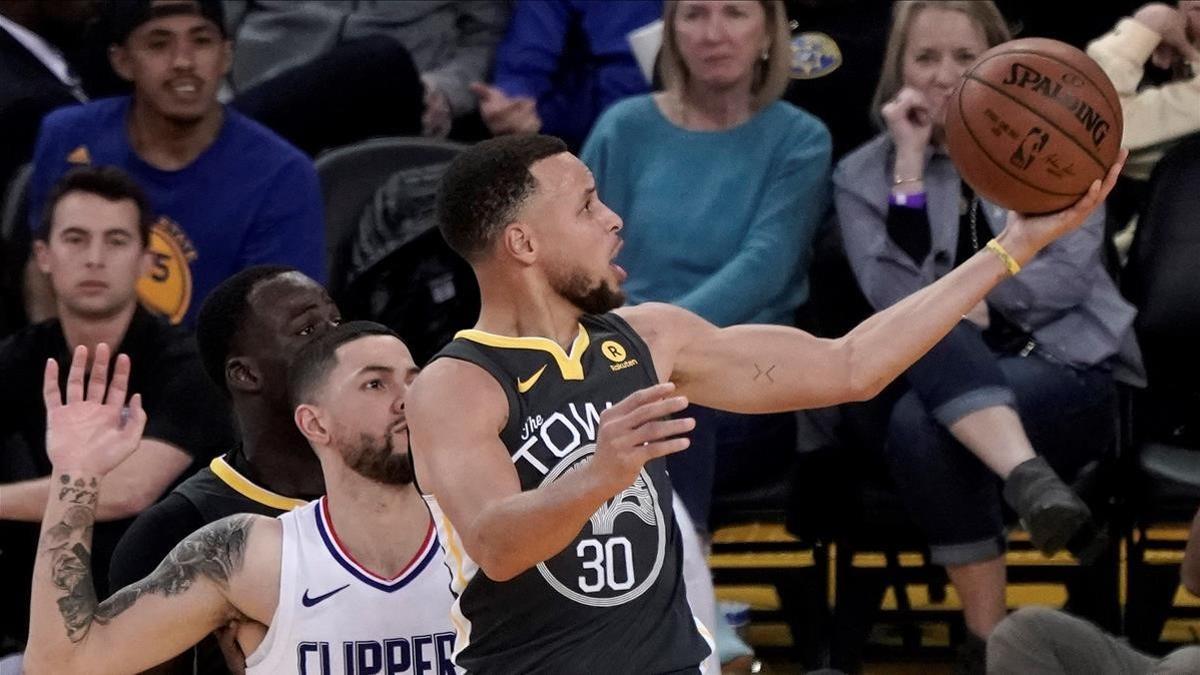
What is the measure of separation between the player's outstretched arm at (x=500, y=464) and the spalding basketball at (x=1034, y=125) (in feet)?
3.28

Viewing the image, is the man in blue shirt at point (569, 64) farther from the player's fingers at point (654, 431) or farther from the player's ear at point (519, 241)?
the player's fingers at point (654, 431)

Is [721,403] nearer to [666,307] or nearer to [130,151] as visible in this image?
[666,307]

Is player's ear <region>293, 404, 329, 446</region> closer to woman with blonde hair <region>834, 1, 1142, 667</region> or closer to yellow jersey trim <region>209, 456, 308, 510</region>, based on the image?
yellow jersey trim <region>209, 456, 308, 510</region>

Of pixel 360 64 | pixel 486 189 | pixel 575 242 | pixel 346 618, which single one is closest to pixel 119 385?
pixel 346 618

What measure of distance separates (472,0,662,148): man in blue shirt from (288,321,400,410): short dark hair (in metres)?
2.15

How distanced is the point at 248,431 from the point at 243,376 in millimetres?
214

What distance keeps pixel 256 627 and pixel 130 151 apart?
228 centimetres

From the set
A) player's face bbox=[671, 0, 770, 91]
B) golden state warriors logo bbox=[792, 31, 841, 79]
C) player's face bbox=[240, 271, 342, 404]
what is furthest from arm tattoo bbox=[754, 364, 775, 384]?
golden state warriors logo bbox=[792, 31, 841, 79]

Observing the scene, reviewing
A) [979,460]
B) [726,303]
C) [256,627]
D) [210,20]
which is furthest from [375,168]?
[256,627]

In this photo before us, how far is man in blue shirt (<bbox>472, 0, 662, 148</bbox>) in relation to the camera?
641 cm

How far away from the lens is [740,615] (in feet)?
17.7

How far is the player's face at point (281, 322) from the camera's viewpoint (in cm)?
472

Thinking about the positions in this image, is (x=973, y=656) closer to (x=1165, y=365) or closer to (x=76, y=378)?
(x=1165, y=365)

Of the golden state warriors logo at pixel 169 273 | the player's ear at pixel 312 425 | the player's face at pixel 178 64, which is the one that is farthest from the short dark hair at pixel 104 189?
the player's ear at pixel 312 425
